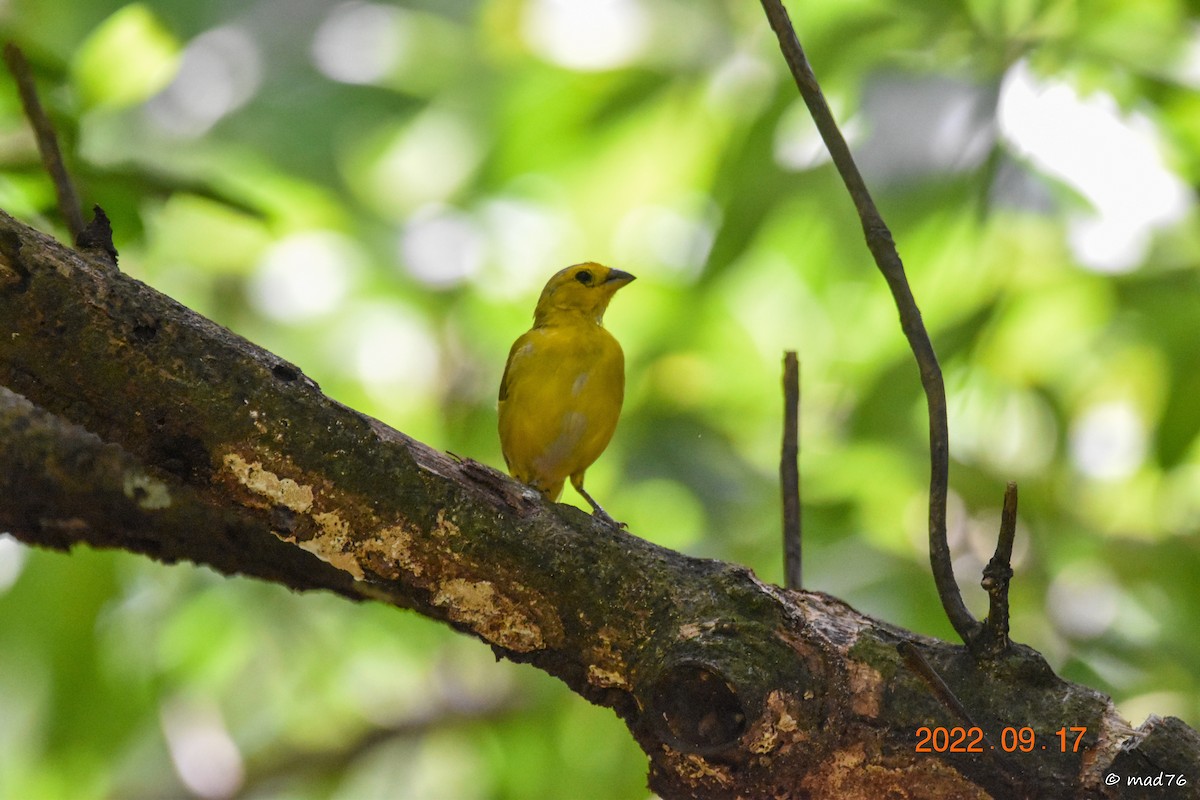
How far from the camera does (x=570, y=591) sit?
9.18 ft

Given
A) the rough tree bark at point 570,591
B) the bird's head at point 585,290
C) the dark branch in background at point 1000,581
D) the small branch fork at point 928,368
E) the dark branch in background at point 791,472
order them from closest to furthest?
the dark branch in background at point 1000,581 < the rough tree bark at point 570,591 < the small branch fork at point 928,368 < the dark branch in background at point 791,472 < the bird's head at point 585,290

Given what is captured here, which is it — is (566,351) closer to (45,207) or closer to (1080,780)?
(45,207)

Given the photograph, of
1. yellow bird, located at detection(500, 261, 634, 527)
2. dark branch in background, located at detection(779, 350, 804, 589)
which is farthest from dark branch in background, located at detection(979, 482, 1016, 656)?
yellow bird, located at detection(500, 261, 634, 527)

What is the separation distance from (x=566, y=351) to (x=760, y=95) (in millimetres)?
1450

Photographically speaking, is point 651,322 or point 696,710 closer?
point 696,710

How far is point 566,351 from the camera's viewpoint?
17.9 ft

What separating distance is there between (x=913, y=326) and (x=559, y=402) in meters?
2.66

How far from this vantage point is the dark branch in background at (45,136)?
3514 mm

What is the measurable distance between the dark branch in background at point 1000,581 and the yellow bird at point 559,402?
7.84 feet

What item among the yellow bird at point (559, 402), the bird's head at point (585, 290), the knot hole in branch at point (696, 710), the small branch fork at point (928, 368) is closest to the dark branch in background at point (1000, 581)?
the small branch fork at point (928, 368)

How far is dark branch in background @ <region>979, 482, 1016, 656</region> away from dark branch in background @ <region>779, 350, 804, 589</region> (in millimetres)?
1074

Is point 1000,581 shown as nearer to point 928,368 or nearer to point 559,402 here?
point 928,368

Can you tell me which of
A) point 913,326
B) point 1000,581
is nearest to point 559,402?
point 913,326

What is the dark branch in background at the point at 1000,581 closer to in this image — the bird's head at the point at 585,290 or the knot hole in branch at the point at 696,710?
the knot hole in branch at the point at 696,710
